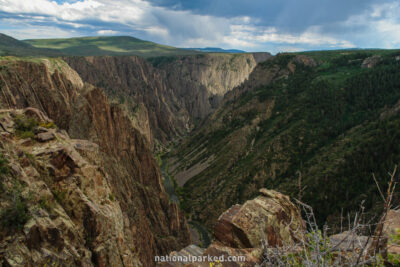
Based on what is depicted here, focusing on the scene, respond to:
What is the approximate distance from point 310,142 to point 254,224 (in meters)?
69.0

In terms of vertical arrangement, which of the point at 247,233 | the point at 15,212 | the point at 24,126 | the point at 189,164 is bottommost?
the point at 189,164

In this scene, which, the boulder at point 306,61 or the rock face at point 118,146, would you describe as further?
the boulder at point 306,61

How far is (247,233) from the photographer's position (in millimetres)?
12820

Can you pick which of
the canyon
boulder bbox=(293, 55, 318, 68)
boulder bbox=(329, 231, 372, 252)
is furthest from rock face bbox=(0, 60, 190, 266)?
boulder bbox=(293, 55, 318, 68)

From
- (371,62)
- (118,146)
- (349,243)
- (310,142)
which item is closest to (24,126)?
(349,243)

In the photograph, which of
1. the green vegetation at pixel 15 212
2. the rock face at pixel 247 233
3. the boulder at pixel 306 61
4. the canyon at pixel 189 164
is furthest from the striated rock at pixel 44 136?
the boulder at pixel 306 61

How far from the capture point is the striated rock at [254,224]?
42.0 feet

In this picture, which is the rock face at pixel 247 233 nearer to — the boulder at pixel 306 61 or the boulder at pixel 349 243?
the boulder at pixel 349 243

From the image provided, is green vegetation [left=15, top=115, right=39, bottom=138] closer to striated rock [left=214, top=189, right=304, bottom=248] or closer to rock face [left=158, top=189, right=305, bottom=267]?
rock face [left=158, top=189, right=305, bottom=267]

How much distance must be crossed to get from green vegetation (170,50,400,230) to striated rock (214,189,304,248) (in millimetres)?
24167

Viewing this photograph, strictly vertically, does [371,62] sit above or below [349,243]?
above

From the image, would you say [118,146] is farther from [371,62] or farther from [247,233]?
[371,62]

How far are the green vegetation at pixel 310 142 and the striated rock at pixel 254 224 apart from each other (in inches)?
951

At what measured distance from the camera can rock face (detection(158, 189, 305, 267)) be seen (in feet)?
36.2
